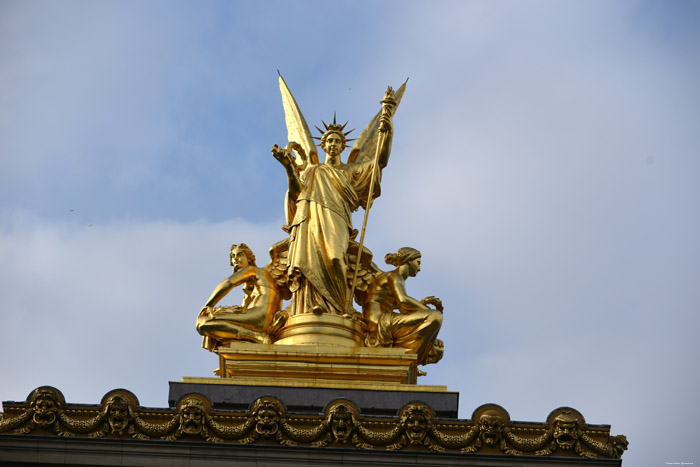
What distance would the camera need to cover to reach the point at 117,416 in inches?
1081

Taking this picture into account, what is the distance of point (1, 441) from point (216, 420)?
167 inches

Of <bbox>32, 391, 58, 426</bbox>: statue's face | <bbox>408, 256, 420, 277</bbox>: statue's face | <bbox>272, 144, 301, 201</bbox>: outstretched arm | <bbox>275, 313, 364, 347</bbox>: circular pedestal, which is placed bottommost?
<bbox>32, 391, 58, 426</bbox>: statue's face

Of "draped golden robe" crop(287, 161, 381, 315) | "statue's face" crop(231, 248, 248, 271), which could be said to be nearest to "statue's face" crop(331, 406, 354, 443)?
"draped golden robe" crop(287, 161, 381, 315)

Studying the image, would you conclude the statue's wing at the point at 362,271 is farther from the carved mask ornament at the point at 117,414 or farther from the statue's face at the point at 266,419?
the carved mask ornament at the point at 117,414

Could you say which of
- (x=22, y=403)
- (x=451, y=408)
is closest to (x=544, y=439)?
(x=451, y=408)

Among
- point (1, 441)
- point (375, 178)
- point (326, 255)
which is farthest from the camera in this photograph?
point (375, 178)

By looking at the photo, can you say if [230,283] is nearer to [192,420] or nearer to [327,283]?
[327,283]

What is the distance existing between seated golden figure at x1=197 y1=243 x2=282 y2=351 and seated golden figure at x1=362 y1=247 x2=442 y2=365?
246 cm

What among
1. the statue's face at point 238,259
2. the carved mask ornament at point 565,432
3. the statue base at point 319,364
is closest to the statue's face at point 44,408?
the statue base at point 319,364

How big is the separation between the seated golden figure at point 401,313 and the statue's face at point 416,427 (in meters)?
5.71

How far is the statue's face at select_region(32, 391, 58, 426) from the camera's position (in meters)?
27.4

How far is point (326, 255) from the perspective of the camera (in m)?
34.7

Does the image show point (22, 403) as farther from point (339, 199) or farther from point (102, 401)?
point (339, 199)

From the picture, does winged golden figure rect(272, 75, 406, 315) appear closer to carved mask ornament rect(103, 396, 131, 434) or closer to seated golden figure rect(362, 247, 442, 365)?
seated golden figure rect(362, 247, 442, 365)
